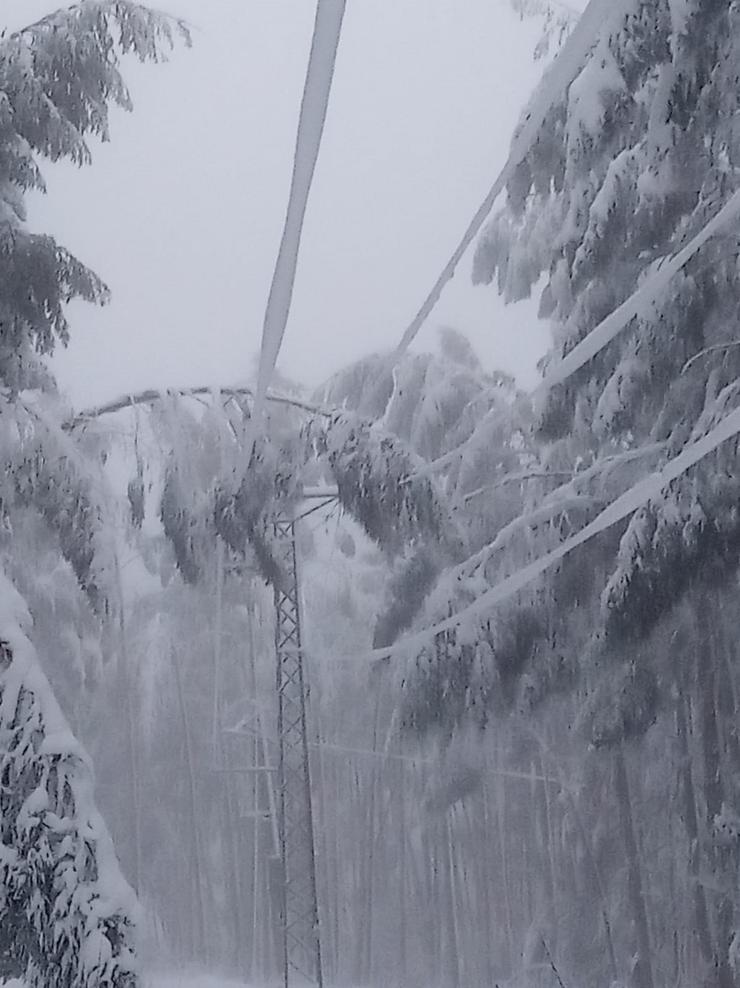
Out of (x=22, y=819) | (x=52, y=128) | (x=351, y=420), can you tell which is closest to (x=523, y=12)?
(x=351, y=420)

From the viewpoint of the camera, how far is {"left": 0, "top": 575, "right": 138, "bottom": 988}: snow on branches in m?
3.09

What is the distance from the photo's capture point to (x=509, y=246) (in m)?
8.66

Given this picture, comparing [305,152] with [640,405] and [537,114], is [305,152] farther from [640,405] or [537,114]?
[640,405]

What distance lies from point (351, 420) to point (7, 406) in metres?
1.47

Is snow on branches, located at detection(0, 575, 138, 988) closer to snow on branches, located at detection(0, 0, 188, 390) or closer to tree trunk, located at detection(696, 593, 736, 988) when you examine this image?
snow on branches, located at detection(0, 0, 188, 390)

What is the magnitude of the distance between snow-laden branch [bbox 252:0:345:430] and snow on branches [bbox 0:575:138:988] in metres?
2.19

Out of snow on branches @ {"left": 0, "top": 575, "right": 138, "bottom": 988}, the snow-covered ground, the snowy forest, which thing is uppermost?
the snowy forest

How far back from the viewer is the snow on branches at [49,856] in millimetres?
3092

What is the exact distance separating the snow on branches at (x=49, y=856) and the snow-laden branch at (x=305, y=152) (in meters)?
2.19

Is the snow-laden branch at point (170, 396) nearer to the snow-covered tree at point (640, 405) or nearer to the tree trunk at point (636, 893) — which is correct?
the snow-covered tree at point (640, 405)

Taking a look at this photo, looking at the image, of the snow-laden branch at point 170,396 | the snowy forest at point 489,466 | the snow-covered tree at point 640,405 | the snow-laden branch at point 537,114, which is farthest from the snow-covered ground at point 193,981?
the snow-laden branch at point 537,114

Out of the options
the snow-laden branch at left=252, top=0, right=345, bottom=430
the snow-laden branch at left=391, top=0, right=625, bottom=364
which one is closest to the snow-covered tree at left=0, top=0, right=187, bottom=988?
the snow-laden branch at left=391, top=0, right=625, bottom=364

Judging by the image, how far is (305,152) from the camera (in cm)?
102

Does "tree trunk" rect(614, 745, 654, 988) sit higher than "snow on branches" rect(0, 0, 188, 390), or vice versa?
"snow on branches" rect(0, 0, 188, 390)
